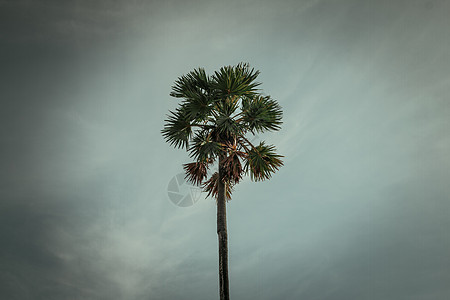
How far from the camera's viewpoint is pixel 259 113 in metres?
11.5

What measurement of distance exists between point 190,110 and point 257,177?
3.47 m

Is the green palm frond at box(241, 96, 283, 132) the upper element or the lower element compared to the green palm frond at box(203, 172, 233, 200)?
upper

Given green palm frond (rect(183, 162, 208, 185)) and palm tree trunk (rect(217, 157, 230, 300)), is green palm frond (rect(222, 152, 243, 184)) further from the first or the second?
green palm frond (rect(183, 162, 208, 185))

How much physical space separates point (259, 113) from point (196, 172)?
3459 mm

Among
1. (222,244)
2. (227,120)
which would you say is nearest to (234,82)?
(227,120)

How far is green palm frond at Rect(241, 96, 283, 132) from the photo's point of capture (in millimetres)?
11469

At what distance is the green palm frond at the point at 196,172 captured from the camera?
12.5 m

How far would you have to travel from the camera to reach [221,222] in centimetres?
991

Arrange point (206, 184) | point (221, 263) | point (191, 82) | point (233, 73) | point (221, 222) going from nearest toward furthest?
1. point (221, 263)
2. point (221, 222)
3. point (233, 73)
4. point (191, 82)
5. point (206, 184)

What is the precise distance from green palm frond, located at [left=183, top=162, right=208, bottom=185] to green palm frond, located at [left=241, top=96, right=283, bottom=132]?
8.07 feet

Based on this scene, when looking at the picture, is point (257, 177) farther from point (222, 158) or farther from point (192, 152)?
point (192, 152)

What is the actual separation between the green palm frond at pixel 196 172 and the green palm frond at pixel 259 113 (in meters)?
2.46
